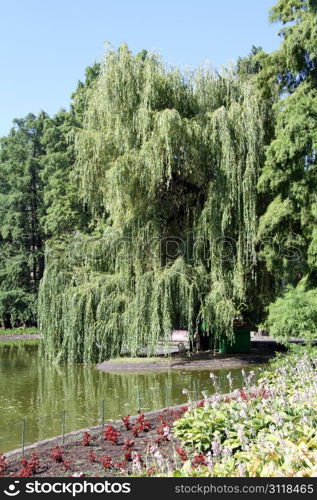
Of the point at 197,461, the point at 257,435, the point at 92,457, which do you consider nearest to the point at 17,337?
the point at 92,457

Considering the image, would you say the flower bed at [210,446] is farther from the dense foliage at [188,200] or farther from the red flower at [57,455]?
the dense foliage at [188,200]

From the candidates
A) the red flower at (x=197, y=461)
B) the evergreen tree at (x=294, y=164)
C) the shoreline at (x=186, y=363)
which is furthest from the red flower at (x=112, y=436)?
the shoreline at (x=186, y=363)

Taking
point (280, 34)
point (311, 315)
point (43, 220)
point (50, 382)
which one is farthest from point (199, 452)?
point (43, 220)

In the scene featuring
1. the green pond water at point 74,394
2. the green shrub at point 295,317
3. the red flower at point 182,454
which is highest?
the green shrub at point 295,317

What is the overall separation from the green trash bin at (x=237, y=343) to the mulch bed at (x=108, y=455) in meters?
12.0

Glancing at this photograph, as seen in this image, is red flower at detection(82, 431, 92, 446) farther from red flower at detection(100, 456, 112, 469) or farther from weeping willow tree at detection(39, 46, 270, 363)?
weeping willow tree at detection(39, 46, 270, 363)

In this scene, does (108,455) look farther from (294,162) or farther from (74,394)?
(294,162)

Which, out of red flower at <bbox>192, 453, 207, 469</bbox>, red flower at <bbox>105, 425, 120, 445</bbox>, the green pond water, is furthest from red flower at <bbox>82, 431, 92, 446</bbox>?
red flower at <bbox>192, 453, 207, 469</bbox>

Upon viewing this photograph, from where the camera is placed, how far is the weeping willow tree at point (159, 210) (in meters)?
20.0

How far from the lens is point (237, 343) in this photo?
2245cm

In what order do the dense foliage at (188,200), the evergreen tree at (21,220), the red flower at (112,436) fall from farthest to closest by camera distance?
the evergreen tree at (21,220)
the dense foliage at (188,200)
the red flower at (112,436)

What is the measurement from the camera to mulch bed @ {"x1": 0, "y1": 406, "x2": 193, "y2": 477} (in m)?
7.55

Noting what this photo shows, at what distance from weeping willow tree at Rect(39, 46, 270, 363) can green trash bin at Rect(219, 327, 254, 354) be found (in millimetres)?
1022
